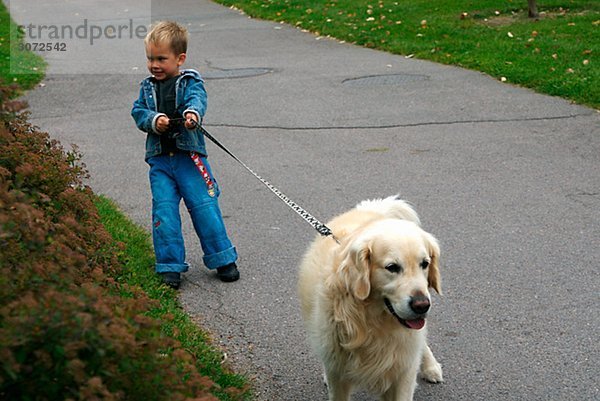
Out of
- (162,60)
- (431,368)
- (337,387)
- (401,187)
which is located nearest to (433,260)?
(337,387)

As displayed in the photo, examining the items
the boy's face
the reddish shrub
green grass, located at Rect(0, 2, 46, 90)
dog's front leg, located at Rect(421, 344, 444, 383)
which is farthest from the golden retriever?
green grass, located at Rect(0, 2, 46, 90)

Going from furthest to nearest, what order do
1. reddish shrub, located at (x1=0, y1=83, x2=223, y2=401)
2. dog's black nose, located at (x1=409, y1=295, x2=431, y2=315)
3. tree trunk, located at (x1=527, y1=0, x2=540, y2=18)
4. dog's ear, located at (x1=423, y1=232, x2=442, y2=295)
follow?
tree trunk, located at (x1=527, y1=0, x2=540, y2=18) → dog's ear, located at (x1=423, y1=232, x2=442, y2=295) → dog's black nose, located at (x1=409, y1=295, x2=431, y2=315) → reddish shrub, located at (x1=0, y1=83, x2=223, y2=401)

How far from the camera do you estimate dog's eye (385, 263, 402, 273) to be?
12.7 feet

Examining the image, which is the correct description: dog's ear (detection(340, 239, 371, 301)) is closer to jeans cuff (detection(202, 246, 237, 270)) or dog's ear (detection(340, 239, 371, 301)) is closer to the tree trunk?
jeans cuff (detection(202, 246, 237, 270))

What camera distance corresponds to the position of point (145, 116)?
5941 millimetres

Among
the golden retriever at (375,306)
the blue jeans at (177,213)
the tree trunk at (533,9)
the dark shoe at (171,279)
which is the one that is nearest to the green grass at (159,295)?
the dark shoe at (171,279)

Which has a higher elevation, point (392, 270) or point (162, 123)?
point (392, 270)

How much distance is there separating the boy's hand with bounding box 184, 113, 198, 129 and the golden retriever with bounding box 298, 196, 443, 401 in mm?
1663

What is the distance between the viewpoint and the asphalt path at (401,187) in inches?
196

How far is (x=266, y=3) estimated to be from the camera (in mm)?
21266

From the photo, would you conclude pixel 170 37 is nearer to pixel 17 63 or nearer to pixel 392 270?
pixel 392 270

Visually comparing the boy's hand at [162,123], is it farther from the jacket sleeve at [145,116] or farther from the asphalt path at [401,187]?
the asphalt path at [401,187]

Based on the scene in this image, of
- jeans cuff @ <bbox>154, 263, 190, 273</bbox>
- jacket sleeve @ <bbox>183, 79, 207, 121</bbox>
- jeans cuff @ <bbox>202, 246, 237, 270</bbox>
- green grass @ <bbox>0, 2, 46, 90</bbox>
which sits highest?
jacket sleeve @ <bbox>183, 79, 207, 121</bbox>

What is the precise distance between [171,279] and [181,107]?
3.63 ft
